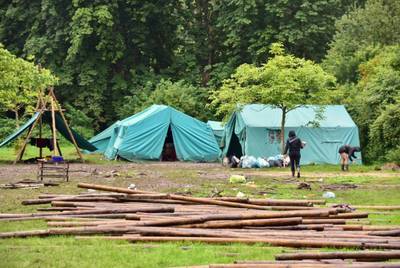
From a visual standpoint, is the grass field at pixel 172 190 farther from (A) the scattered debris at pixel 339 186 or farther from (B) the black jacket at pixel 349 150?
(B) the black jacket at pixel 349 150

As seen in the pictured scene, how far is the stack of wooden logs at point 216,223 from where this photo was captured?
8.80 metres

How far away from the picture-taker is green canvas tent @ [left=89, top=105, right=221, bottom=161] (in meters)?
30.7

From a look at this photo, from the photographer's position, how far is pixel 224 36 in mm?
46469

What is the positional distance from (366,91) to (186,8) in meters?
21.1

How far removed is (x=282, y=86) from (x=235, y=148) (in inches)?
192

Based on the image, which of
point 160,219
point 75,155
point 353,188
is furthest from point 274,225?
point 75,155

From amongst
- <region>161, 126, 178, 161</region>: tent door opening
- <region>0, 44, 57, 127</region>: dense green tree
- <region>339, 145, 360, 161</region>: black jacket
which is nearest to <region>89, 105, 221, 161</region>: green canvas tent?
<region>161, 126, 178, 161</region>: tent door opening

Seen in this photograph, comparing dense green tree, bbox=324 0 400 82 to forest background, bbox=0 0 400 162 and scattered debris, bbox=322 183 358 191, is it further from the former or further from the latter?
scattered debris, bbox=322 183 358 191

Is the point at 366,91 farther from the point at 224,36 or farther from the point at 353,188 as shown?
the point at 224,36

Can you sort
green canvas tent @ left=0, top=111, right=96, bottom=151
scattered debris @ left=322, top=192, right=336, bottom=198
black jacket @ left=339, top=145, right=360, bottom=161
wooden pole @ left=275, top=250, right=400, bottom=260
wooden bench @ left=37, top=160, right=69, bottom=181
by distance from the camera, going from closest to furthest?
wooden pole @ left=275, top=250, right=400, bottom=260 < scattered debris @ left=322, top=192, right=336, bottom=198 < wooden bench @ left=37, top=160, right=69, bottom=181 < black jacket @ left=339, top=145, right=360, bottom=161 < green canvas tent @ left=0, top=111, right=96, bottom=151

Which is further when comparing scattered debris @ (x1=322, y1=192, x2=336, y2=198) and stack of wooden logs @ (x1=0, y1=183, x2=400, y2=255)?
scattered debris @ (x1=322, y1=192, x2=336, y2=198)

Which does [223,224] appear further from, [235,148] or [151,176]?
[235,148]

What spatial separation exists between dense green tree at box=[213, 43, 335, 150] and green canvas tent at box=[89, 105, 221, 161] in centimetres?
382

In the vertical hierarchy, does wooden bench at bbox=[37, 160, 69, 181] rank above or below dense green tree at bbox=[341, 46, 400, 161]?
below
